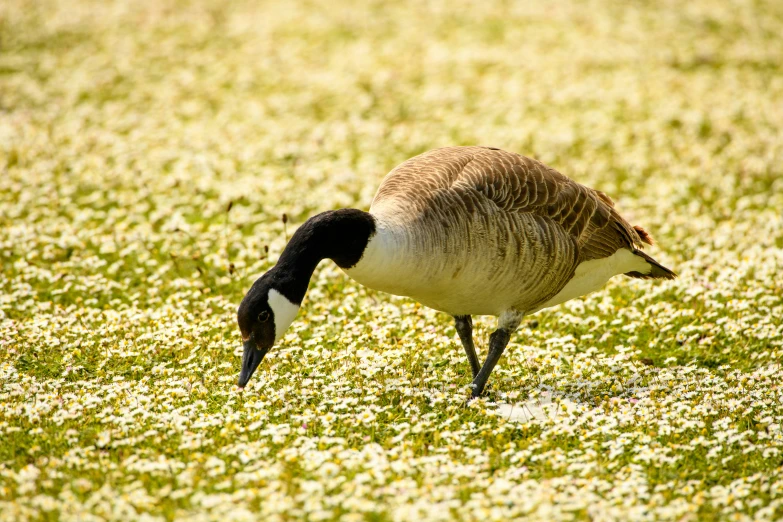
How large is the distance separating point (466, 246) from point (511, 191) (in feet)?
2.26

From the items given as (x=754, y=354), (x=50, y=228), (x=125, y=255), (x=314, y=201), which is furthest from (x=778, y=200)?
(x=50, y=228)

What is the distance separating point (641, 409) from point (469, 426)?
4.15 ft

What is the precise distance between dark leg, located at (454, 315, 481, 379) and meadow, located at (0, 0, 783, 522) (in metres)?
0.20

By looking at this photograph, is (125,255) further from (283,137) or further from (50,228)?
(283,137)

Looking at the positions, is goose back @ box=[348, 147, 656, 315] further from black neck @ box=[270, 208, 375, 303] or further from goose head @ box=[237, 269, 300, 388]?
goose head @ box=[237, 269, 300, 388]

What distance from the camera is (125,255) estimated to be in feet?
30.3

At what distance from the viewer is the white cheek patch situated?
5.54 metres

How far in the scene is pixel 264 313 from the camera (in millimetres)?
5566

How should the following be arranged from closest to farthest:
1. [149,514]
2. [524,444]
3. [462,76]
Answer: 1. [149,514]
2. [524,444]
3. [462,76]

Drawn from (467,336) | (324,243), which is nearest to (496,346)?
(467,336)

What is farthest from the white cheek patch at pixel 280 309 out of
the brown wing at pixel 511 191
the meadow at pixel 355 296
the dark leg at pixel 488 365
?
the dark leg at pixel 488 365

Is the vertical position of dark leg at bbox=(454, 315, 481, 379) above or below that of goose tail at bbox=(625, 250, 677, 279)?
below

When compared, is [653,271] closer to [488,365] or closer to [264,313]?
[488,365]

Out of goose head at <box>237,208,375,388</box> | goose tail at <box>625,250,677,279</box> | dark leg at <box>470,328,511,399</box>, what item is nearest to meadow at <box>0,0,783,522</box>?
dark leg at <box>470,328,511,399</box>
